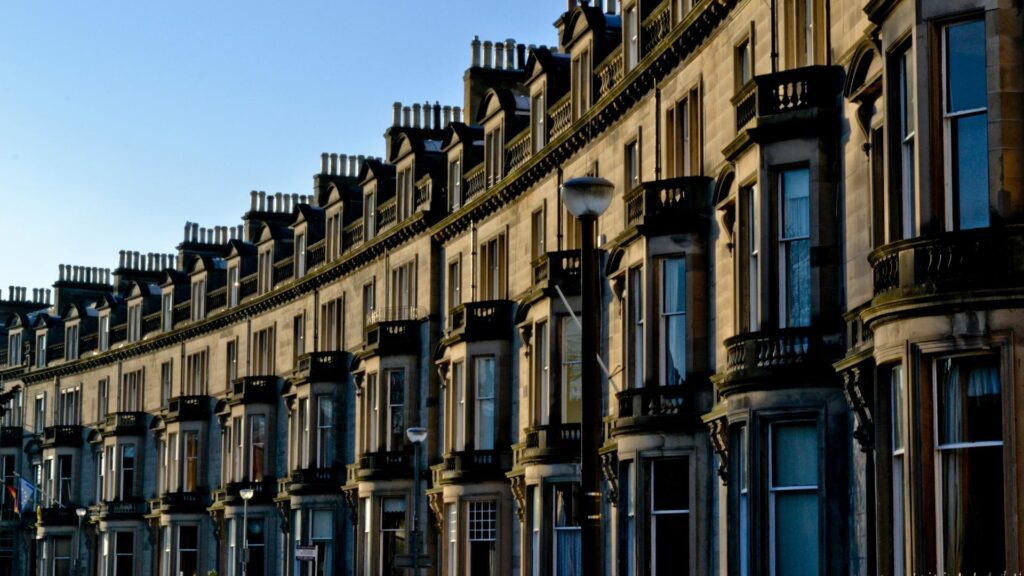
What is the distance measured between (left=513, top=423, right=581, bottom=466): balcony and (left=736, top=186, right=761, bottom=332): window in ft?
43.5

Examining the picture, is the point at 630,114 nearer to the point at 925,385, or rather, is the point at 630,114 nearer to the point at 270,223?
the point at 925,385

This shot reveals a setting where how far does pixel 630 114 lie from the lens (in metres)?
44.8

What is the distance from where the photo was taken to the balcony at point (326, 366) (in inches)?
2709

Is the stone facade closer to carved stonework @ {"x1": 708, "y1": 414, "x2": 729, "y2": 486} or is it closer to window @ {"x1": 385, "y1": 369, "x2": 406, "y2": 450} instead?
window @ {"x1": 385, "y1": 369, "x2": 406, "y2": 450}

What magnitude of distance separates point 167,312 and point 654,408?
5472cm

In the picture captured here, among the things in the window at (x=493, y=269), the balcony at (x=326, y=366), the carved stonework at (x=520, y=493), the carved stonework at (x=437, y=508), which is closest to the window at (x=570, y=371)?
the carved stonework at (x=520, y=493)

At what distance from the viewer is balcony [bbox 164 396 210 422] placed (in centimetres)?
8388

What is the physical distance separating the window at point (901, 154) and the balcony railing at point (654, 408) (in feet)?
41.8

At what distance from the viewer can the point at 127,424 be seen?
91.6 meters

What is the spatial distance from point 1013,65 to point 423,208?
3922 centimetres

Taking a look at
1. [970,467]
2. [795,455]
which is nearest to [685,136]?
[795,455]

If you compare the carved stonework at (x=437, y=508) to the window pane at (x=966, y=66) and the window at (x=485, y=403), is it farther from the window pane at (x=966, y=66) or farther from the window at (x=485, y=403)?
the window pane at (x=966, y=66)

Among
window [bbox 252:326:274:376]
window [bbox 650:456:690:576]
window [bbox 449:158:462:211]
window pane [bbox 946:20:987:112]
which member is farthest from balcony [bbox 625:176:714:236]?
window [bbox 252:326:274:376]

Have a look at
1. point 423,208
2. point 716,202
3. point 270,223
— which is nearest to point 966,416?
point 716,202
